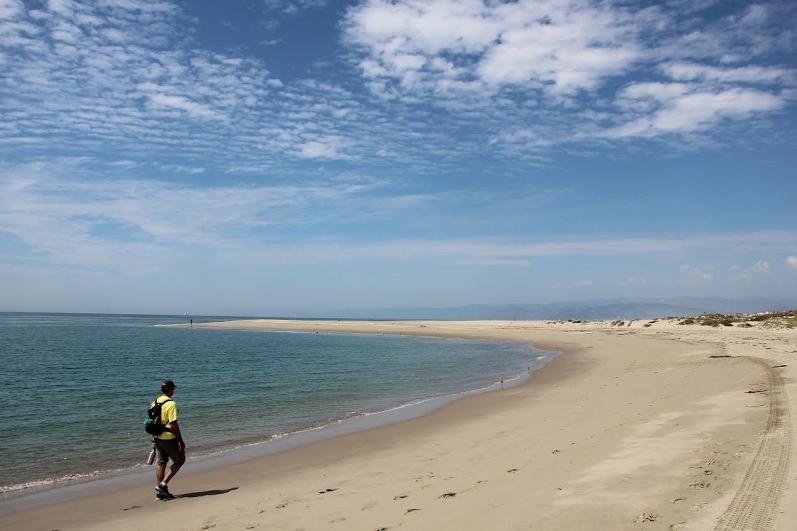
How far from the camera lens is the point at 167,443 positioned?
1040 cm

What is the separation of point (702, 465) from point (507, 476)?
3382 mm

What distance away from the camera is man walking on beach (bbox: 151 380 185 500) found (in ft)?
33.7

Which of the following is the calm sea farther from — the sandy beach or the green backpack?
the green backpack

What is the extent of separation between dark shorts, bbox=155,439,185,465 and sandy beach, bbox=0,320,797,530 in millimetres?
813

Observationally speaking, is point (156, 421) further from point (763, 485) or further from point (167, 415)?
point (763, 485)

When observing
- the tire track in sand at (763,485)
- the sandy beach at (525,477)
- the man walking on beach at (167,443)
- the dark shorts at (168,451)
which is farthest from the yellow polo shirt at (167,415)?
the tire track in sand at (763,485)

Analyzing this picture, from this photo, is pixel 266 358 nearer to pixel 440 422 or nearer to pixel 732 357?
pixel 440 422

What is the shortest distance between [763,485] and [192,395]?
Result: 2330 cm

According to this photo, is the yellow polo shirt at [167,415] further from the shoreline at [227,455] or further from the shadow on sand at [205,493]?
the shoreline at [227,455]

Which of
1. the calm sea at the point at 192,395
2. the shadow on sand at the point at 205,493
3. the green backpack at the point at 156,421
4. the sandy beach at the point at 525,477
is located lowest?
the calm sea at the point at 192,395

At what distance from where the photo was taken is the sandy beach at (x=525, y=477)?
7363 mm

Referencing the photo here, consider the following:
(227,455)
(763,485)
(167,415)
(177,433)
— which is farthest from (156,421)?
(763,485)

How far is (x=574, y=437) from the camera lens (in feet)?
41.5

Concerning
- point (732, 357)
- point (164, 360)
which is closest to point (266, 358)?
point (164, 360)
